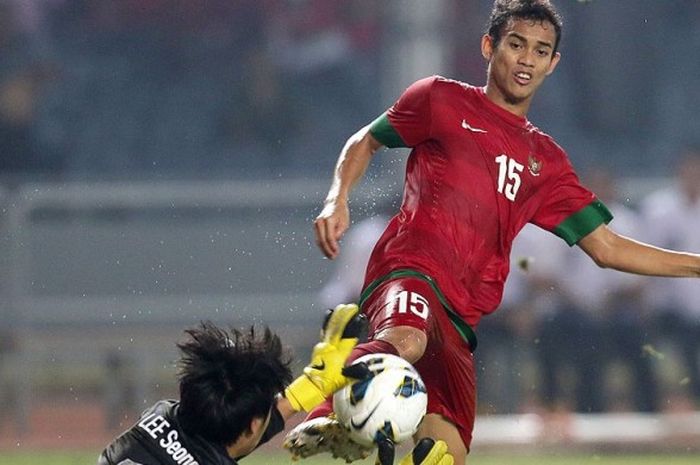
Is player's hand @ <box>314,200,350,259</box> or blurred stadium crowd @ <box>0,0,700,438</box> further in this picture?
blurred stadium crowd @ <box>0,0,700,438</box>

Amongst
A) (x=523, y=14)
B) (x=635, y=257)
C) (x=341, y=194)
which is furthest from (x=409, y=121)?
(x=635, y=257)

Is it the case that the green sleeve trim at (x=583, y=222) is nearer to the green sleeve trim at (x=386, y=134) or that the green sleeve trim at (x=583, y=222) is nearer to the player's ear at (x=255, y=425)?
the green sleeve trim at (x=386, y=134)

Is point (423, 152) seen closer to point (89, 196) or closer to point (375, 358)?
point (375, 358)

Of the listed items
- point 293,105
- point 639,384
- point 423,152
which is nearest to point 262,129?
point 293,105

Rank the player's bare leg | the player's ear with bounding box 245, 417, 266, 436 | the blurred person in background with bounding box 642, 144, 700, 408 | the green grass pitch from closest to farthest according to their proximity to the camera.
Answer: the player's ear with bounding box 245, 417, 266, 436, the player's bare leg, the green grass pitch, the blurred person in background with bounding box 642, 144, 700, 408

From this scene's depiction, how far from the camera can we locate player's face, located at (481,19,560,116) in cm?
698

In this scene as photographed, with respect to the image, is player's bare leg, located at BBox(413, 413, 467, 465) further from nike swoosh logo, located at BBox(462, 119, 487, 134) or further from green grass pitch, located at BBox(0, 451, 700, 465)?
green grass pitch, located at BBox(0, 451, 700, 465)

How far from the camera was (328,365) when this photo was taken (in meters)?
6.18

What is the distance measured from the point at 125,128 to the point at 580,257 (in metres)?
4.79

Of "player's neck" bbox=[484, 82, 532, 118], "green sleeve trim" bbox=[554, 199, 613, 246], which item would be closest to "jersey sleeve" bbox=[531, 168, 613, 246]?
"green sleeve trim" bbox=[554, 199, 613, 246]

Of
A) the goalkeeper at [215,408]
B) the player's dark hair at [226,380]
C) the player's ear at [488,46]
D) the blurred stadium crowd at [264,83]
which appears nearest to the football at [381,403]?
the goalkeeper at [215,408]

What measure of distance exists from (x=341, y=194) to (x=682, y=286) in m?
7.01

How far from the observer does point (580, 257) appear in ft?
44.1

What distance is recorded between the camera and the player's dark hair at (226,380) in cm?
566
